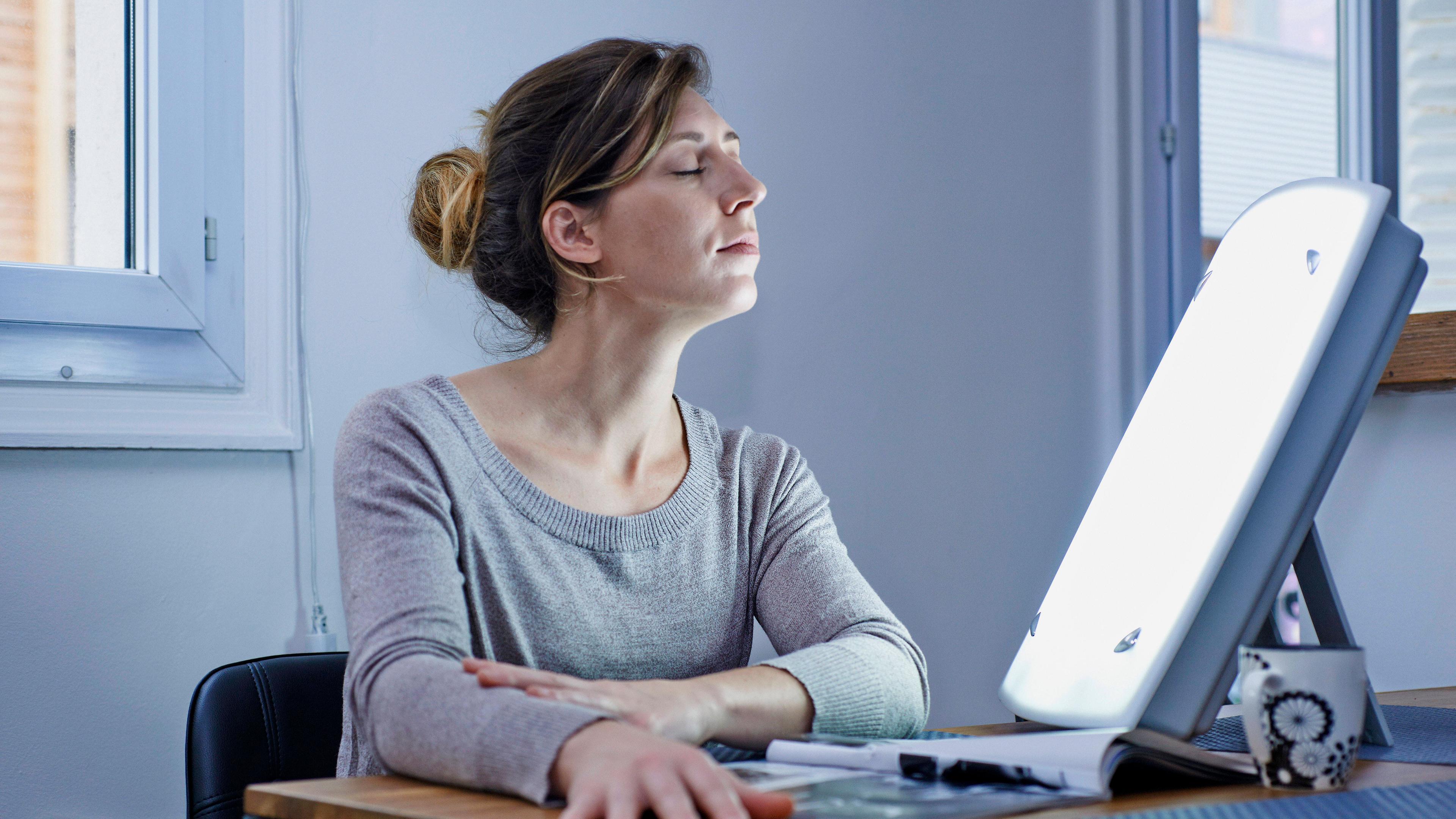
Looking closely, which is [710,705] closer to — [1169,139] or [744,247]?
[744,247]

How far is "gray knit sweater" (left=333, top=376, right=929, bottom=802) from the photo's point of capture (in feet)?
2.87

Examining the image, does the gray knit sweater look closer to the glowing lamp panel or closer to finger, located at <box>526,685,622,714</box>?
finger, located at <box>526,685,622,714</box>

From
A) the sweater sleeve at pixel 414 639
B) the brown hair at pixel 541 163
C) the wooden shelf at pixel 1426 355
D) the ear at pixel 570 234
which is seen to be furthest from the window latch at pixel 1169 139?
the sweater sleeve at pixel 414 639

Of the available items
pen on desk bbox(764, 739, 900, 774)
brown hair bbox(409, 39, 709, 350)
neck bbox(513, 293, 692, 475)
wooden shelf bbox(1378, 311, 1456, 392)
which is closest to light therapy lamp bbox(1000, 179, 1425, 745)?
pen on desk bbox(764, 739, 900, 774)

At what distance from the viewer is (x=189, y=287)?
146 centimetres

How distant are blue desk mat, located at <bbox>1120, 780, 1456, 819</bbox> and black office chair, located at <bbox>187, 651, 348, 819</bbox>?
2.74ft

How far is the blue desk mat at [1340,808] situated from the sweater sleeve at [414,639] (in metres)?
0.33

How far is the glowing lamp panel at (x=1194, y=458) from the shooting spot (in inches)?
33.8

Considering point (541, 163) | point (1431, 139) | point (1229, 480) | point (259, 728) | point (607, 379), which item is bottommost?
point (259, 728)

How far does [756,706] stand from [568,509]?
0.34 metres

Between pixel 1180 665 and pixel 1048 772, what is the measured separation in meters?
0.23

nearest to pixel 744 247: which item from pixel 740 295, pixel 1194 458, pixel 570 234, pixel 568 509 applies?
pixel 740 295

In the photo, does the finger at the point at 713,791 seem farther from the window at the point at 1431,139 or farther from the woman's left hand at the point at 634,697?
the window at the point at 1431,139

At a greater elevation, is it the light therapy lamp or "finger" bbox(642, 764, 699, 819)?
the light therapy lamp
